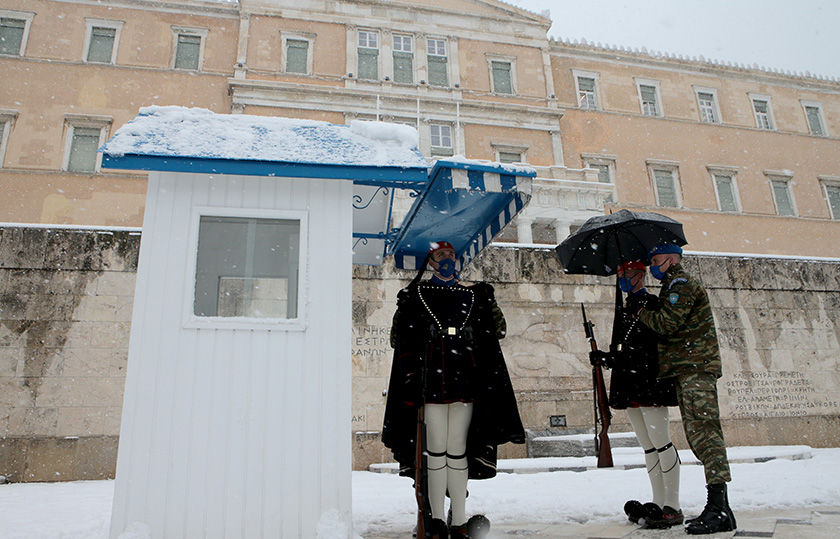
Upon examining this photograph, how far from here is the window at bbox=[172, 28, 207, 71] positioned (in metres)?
22.6

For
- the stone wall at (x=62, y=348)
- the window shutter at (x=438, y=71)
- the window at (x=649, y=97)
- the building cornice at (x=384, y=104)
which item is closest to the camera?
the stone wall at (x=62, y=348)

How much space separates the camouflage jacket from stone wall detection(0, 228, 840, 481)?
446 cm

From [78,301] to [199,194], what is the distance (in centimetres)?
499

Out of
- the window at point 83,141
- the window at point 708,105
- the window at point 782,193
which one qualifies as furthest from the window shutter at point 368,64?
the window at point 782,193

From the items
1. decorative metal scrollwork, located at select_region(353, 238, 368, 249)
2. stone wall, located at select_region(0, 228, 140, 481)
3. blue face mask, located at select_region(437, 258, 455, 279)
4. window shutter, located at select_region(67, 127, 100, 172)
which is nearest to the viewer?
blue face mask, located at select_region(437, 258, 455, 279)

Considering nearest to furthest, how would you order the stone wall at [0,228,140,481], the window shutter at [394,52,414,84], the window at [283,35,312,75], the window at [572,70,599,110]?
1. the stone wall at [0,228,140,481]
2. the window at [283,35,312,75]
3. the window shutter at [394,52,414,84]
4. the window at [572,70,599,110]

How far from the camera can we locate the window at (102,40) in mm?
21977

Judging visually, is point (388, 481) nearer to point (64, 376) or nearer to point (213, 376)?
point (213, 376)

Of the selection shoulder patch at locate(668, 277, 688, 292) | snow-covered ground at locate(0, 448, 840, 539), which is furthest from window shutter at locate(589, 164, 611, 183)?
shoulder patch at locate(668, 277, 688, 292)

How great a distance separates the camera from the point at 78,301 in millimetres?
7945

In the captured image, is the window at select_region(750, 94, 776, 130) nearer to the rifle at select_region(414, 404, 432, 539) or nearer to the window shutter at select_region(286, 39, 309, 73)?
the window shutter at select_region(286, 39, 309, 73)

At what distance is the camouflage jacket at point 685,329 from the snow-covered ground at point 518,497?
139 cm

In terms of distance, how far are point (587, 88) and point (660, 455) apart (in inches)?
976

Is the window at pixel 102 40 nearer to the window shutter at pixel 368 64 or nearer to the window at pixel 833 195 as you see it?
the window shutter at pixel 368 64
